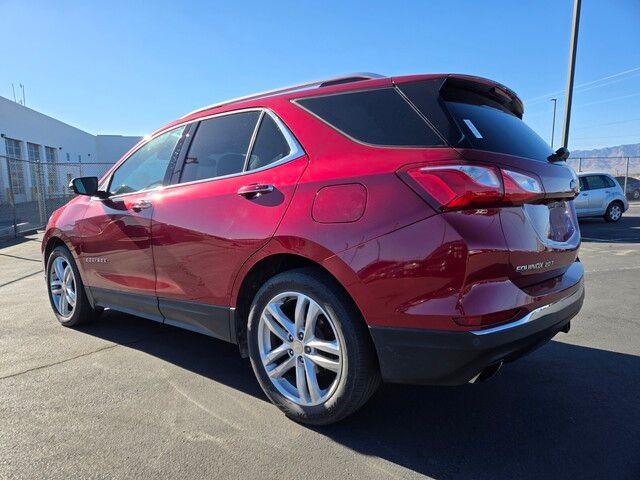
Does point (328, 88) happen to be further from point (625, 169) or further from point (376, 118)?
point (625, 169)

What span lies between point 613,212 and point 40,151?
115ft

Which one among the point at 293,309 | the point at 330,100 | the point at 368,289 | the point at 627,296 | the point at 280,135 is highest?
the point at 330,100

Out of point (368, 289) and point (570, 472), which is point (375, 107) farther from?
point (570, 472)

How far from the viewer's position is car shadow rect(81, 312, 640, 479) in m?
2.26

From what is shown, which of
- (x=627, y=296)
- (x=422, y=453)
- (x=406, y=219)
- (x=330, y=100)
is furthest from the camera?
(x=627, y=296)

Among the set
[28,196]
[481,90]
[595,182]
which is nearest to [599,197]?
[595,182]

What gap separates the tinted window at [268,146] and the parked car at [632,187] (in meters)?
29.3

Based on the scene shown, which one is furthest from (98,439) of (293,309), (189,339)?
(189,339)

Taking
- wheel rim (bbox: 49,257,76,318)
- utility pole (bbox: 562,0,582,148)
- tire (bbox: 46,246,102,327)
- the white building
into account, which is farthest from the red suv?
the white building

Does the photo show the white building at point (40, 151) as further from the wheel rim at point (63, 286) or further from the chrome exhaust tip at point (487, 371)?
the chrome exhaust tip at point (487, 371)

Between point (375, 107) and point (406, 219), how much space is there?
2.34 ft

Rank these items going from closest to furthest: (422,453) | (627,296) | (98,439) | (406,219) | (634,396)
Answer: (406,219)
(422,453)
(98,439)
(634,396)
(627,296)

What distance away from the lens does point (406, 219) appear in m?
2.16

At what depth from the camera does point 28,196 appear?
20781 mm
